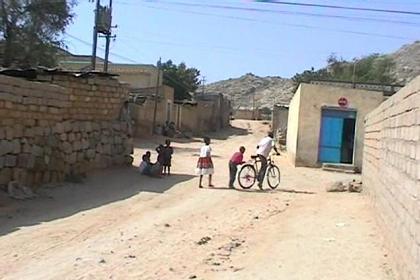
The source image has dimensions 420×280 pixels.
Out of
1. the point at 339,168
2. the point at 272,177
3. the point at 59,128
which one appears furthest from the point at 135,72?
the point at 59,128

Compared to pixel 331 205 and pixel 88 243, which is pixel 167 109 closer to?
pixel 331 205

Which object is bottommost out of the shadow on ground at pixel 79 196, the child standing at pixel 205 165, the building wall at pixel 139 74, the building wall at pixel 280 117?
the shadow on ground at pixel 79 196

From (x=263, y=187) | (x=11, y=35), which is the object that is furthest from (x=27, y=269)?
(x=11, y=35)

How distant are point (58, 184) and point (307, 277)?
8409 millimetres

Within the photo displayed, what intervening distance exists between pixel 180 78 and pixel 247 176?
52371 mm

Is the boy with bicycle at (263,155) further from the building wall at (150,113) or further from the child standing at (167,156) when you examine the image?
the building wall at (150,113)

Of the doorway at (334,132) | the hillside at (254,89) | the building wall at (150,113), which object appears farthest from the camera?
the hillside at (254,89)

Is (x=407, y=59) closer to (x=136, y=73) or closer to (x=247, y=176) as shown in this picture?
(x=136, y=73)

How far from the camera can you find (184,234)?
1009cm

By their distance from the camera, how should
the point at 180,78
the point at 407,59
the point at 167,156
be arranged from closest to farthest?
the point at 167,156 < the point at 180,78 < the point at 407,59

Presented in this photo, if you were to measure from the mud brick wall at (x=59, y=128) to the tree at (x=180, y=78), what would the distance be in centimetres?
4580

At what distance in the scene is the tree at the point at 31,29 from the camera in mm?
31094

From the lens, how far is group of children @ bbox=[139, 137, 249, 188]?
1656 centimetres

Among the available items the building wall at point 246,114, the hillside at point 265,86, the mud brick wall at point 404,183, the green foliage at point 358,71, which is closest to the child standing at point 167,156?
the mud brick wall at point 404,183
